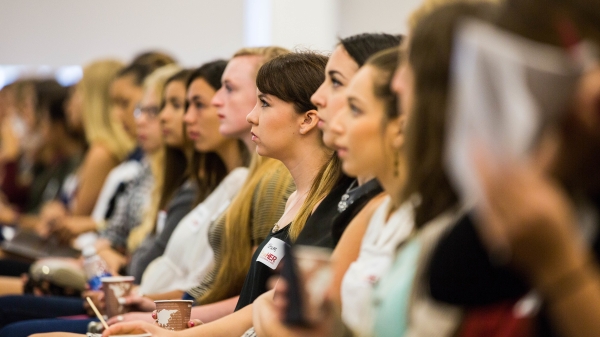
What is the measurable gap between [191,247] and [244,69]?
63cm

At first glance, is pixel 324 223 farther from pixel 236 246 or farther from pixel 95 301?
pixel 95 301

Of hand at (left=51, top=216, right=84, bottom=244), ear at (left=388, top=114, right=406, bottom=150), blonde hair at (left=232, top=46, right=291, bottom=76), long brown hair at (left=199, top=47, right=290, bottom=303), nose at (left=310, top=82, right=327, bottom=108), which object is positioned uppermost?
ear at (left=388, top=114, right=406, bottom=150)

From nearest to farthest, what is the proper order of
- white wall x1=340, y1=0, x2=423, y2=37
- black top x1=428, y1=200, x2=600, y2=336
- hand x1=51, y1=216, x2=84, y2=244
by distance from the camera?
black top x1=428, y1=200, x2=600, y2=336
hand x1=51, y1=216, x2=84, y2=244
white wall x1=340, y1=0, x2=423, y2=37

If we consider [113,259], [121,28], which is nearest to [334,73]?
[113,259]

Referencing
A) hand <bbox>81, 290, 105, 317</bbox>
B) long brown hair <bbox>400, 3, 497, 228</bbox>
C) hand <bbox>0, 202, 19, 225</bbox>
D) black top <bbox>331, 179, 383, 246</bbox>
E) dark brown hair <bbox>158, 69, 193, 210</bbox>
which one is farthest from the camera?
hand <bbox>0, 202, 19, 225</bbox>

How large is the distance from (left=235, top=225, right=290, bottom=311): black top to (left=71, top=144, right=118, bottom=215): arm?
2.41 metres

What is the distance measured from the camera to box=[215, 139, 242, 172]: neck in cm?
288

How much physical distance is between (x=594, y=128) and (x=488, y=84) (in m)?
0.17

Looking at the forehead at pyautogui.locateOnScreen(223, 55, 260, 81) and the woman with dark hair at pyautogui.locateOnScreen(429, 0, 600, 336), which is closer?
the woman with dark hair at pyautogui.locateOnScreen(429, 0, 600, 336)

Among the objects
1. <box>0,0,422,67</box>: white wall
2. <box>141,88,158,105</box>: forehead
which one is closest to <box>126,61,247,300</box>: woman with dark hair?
<box>141,88,158,105</box>: forehead

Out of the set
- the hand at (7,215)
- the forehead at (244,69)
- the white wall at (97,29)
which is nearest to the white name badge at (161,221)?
the forehead at (244,69)

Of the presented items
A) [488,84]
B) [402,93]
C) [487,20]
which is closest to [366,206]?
[402,93]

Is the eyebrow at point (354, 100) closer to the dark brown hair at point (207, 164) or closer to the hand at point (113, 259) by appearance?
the dark brown hair at point (207, 164)

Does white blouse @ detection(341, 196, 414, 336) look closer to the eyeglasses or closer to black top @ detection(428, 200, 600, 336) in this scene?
black top @ detection(428, 200, 600, 336)
